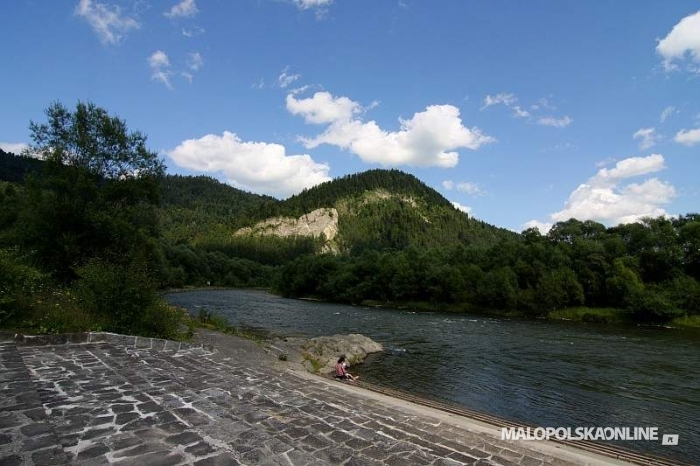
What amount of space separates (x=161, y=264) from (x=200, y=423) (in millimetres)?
73578

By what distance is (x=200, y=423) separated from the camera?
6402mm

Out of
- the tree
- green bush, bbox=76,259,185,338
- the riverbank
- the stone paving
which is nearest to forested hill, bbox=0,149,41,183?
the tree

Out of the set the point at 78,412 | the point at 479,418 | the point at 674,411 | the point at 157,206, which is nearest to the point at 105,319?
the point at 78,412

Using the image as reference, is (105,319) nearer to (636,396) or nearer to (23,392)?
(23,392)

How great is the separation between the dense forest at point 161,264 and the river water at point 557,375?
41.2ft

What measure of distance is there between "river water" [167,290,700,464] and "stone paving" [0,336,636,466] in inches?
329

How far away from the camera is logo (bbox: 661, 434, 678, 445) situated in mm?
12419

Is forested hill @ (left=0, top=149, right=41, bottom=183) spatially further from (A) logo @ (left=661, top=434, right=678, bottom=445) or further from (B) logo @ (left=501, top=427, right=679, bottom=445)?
(A) logo @ (left=661, top=434, right=678, bottom=445)

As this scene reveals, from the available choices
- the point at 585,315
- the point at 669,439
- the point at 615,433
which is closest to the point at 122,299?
the point at 615,433

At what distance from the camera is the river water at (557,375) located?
14.7 metres

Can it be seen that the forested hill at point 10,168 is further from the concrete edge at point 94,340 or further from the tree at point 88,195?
the concrete edge at point 94,340

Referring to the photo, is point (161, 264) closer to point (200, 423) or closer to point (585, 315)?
point (585, 315)

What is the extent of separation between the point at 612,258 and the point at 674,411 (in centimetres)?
5281

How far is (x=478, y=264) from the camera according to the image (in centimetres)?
7394
